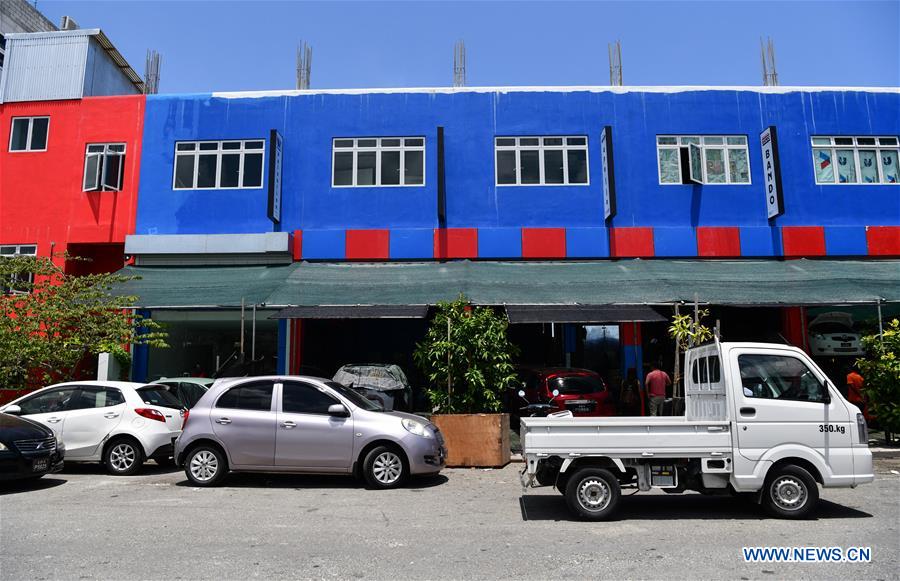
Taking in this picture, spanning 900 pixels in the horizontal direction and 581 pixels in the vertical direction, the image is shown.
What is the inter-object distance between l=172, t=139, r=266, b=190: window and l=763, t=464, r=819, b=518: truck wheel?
47.2ft

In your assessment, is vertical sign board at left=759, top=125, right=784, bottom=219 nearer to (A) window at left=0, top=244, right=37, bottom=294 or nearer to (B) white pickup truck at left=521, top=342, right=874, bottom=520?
(B) white pickup truck at left=521, top=342, right=874, bottom=520

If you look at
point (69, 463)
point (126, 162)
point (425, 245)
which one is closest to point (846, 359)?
point (425, 245)

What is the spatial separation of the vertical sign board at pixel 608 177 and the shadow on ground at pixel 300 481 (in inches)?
360

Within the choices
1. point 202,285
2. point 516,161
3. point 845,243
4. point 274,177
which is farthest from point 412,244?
Answer: point 845,243

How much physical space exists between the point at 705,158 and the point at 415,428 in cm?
1227

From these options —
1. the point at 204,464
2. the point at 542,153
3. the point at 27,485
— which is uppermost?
the point at 542,153

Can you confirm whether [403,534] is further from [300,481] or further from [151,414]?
[151,414]

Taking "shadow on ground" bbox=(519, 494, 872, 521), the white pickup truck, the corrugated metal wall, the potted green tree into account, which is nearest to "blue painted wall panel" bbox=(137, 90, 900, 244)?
the corrugated metal wall

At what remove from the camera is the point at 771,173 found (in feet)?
54.9

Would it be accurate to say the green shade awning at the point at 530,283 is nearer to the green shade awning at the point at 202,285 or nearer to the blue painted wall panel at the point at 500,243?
the green shade awning at the point at 202,285

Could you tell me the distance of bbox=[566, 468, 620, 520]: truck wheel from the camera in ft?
23.4

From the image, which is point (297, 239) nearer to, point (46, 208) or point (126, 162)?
point (126, 162)

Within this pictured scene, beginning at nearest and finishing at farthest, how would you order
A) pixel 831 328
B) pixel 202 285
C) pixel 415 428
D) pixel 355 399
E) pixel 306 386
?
pixel 415 428 → pixel 306 386 → pixel 355 399 → pixel 202 285 → pixel 831 328

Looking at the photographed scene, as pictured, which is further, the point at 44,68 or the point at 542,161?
the point at 44,68
